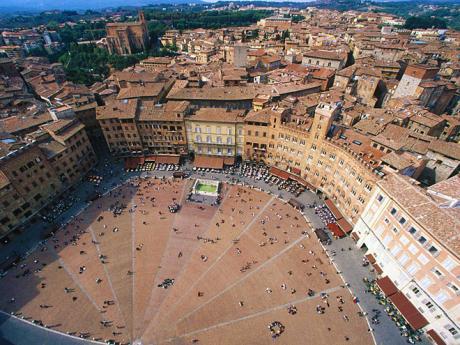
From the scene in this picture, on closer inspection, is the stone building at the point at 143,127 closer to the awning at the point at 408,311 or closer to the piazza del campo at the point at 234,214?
the piazza del campo at the point at 234,214

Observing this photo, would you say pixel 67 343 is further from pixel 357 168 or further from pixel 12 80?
pixel 12 80

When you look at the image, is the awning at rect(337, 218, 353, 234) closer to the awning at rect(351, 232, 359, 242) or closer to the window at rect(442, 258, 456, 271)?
the awning at rect(351, 232, 359, 242)

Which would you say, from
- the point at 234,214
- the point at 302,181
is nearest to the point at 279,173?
the point at 302,181

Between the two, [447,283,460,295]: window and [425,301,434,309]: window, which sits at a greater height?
[447,283,460,295]: window

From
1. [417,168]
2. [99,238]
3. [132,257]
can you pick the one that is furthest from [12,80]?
[417,168]

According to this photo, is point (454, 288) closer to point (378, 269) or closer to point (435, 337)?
point (435, 337)

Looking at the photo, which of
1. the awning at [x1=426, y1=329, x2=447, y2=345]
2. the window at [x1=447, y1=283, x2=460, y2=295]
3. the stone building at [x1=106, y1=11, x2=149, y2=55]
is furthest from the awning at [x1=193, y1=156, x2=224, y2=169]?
the stone building at [x1=106, y1=11, x2=149, y2=55]
